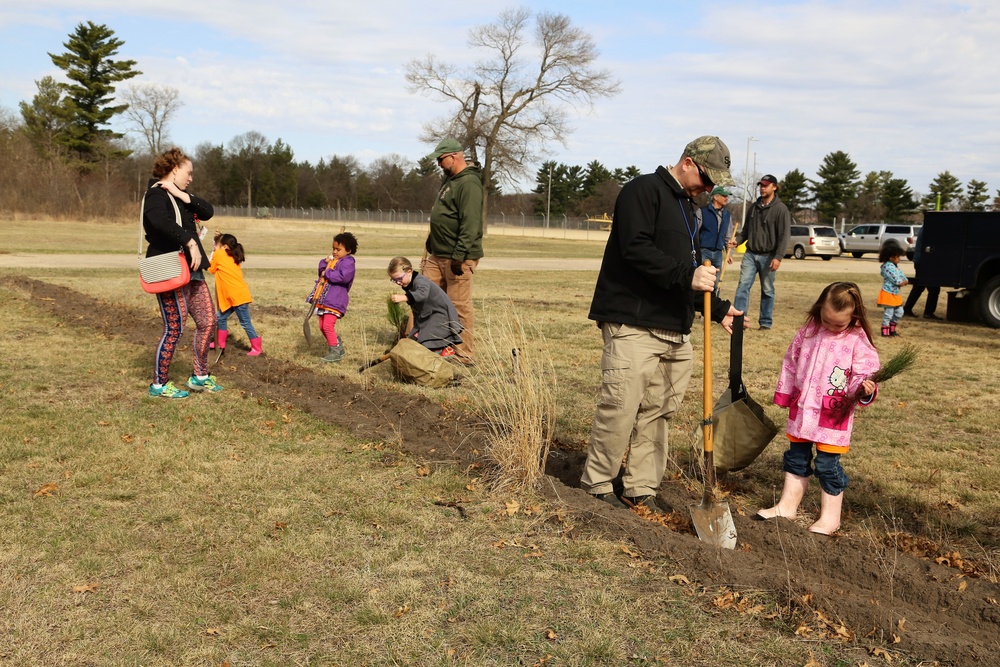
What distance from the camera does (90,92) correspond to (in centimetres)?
7144

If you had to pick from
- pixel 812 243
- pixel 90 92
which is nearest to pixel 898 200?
pixel 812 243

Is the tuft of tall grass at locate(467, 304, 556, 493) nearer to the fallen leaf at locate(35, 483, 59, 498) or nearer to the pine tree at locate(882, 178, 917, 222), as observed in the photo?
the fallen leaf at locate(35, 483, 59, 498)

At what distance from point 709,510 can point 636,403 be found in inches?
27.0

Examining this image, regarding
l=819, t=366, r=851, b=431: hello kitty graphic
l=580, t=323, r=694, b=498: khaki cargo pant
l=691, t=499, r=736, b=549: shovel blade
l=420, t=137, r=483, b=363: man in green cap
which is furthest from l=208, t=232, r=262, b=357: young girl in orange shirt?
l=819, t=366, r=851, b=431: hello kitty graphic

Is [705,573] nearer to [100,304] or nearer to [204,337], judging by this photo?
[204,337]

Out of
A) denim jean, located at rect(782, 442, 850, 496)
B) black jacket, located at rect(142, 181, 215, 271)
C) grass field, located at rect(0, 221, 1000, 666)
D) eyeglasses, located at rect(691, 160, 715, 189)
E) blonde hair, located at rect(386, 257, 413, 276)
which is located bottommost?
grass field, located at rect(0, 221, 1000, 666)

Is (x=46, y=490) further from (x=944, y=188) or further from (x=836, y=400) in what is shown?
(x=944, y=188)

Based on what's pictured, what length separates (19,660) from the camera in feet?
10.8

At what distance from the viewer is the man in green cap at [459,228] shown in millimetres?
8844

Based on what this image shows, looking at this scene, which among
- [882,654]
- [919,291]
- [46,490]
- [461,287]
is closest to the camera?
[882,654]

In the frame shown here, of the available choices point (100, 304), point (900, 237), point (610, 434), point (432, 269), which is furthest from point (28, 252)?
point (900, 237)

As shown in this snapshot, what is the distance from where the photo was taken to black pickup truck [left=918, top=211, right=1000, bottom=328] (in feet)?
45.0

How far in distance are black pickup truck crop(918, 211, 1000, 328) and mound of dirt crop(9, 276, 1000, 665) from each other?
10.2m

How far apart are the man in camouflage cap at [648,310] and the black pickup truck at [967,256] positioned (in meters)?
10.6
